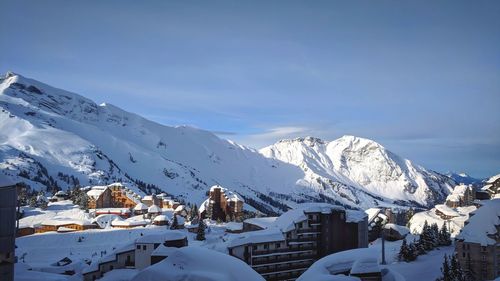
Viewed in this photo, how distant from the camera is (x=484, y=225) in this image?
133ft

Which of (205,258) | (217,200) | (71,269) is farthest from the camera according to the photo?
(217,200)

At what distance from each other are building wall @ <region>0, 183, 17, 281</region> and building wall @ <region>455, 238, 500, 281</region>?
39722 mm

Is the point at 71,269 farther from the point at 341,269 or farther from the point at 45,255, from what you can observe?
the point at 341,269

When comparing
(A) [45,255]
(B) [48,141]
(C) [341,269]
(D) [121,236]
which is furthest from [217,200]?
(B) [48,141]

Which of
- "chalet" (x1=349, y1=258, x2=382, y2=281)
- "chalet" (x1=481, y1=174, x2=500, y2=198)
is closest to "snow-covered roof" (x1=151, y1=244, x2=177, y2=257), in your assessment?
"chalet" (x1=349, y1=258, x2=382, y2=281)

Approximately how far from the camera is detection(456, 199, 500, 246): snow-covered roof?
3981cm

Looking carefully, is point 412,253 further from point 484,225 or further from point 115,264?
point 115,264

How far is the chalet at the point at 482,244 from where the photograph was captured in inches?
1554

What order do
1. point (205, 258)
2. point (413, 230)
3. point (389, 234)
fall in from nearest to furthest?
point (205, 258), point (389, 234), point (413, 230)

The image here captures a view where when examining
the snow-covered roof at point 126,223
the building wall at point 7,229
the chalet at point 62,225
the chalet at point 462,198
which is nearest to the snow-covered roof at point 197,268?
the building wall at point 7,229

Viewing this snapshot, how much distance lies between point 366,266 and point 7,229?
15533 mm

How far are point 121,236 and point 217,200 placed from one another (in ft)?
135

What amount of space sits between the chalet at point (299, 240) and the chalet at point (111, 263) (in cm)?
951

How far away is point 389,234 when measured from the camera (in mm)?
75875
